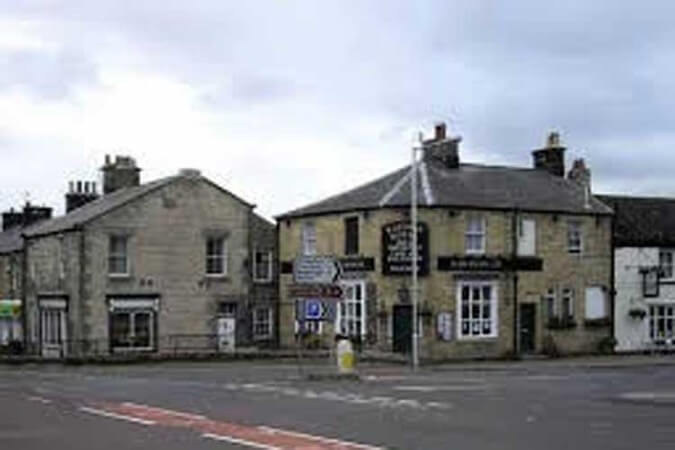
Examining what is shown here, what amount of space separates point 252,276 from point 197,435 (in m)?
41.5

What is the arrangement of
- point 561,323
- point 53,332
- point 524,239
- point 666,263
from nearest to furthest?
1. point 524,239
2. point 561,323
3. point 666,263
4. point 53,332

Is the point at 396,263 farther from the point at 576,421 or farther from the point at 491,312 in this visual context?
the point at 576,421

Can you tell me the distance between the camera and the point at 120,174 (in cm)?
6384

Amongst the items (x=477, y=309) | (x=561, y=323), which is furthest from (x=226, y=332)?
(x=561, y=323)

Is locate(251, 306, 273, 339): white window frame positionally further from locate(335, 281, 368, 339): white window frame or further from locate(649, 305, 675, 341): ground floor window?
locate(649, 305, 675, 341): ground floor window

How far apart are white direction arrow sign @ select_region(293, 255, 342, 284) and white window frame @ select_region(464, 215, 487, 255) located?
14.9 meters

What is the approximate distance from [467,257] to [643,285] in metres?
10.1

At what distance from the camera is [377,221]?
5203cm

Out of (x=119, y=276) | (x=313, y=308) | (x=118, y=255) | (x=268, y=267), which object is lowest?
(x=313, y=308)

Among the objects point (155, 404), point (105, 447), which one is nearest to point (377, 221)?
point (155, 404)

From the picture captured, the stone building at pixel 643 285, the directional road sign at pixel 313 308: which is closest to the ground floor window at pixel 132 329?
the directional road sign at pixel 313 308

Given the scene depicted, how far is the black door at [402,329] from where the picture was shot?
5072cm

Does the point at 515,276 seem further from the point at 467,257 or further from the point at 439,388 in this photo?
the point at 439,388

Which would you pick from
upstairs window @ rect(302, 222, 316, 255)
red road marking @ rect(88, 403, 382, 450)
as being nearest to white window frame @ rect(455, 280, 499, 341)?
upstairs window @ rect(302, 222, 316, 255)
